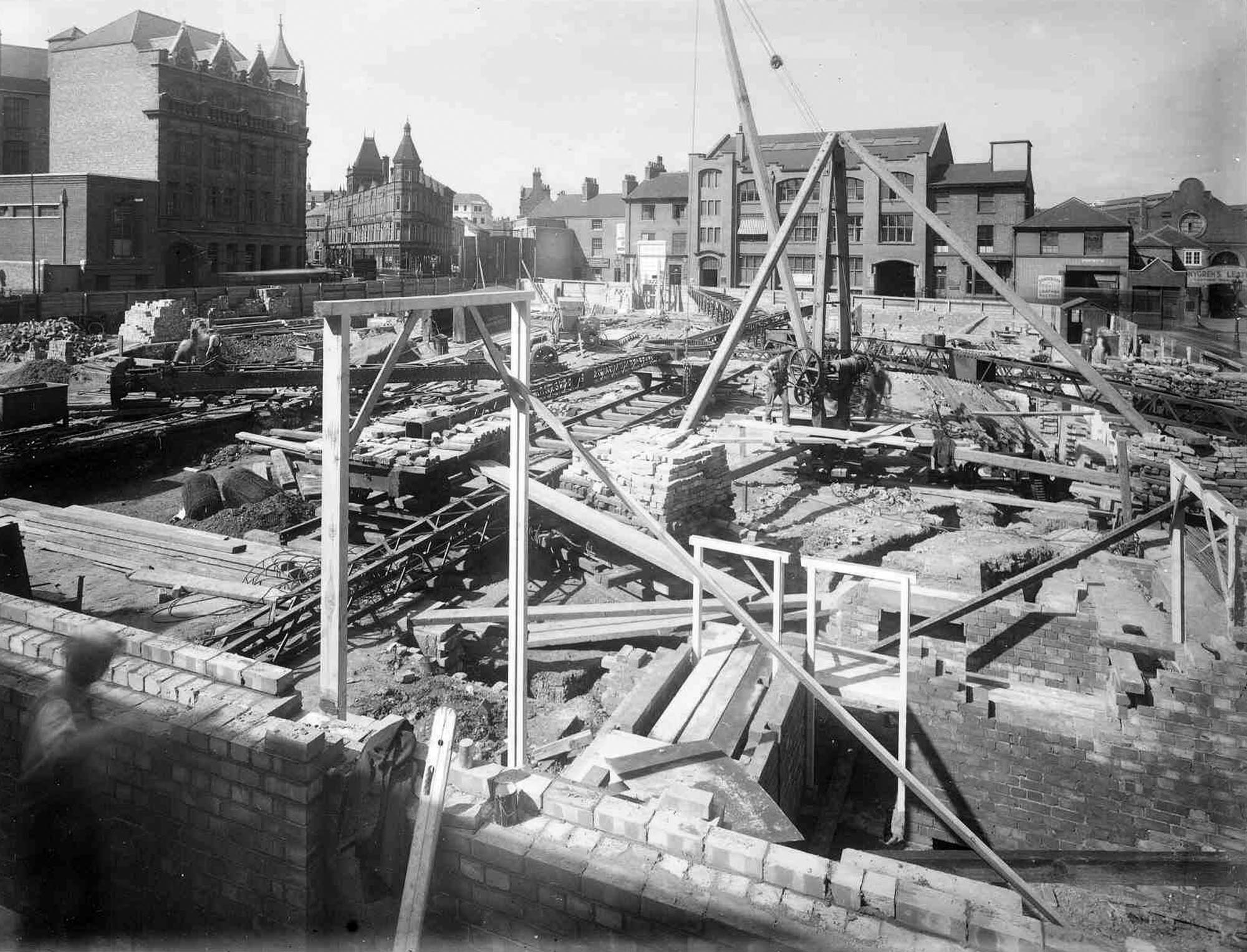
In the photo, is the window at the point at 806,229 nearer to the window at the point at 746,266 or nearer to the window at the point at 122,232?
the window at the point at 746,266

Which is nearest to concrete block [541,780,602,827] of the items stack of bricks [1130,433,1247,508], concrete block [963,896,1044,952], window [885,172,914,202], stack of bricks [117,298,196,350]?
concrete block [963,896,1044,952]

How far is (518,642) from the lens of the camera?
4762 mm

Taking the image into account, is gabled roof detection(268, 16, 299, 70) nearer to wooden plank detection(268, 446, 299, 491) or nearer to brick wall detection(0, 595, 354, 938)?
wooden plank detection(268, 446, 299, 491)

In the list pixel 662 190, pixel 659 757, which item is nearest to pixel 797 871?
pixel 659 757

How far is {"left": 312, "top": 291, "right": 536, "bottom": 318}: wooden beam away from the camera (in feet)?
12.4

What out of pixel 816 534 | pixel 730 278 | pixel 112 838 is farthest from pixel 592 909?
pixel 730 278

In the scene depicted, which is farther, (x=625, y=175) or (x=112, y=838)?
(x=625, y=175)

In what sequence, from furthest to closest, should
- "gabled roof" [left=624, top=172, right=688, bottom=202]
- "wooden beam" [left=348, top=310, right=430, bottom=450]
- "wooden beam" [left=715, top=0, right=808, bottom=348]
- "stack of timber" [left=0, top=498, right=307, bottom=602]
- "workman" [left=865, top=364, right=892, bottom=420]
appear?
1. "gabled roof" [left=624, top=172, right=688, bottom=202]
2. "workman" [left=865, top=364, right=892, bottom=420]
3. "wooden beam" [left=715, top=0, right=808, bottom=348]
4. "stack of timber" [left=0, top=498, right=307, bottom=602]
5. "wooden beam" [left=348, top=310, right=430, bottom=450]

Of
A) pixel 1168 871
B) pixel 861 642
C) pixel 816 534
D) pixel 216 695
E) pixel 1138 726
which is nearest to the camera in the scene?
pixel 216 695

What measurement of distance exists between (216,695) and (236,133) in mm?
44617

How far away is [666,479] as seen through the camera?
10.7 m

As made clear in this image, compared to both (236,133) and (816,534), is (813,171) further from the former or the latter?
(236,133)

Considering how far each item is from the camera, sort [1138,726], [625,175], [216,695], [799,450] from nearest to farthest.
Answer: [216,695] < [1138,726] < [799,450] < [625,175]

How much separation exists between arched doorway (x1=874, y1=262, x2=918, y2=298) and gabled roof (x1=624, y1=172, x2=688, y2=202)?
46.8 feet
